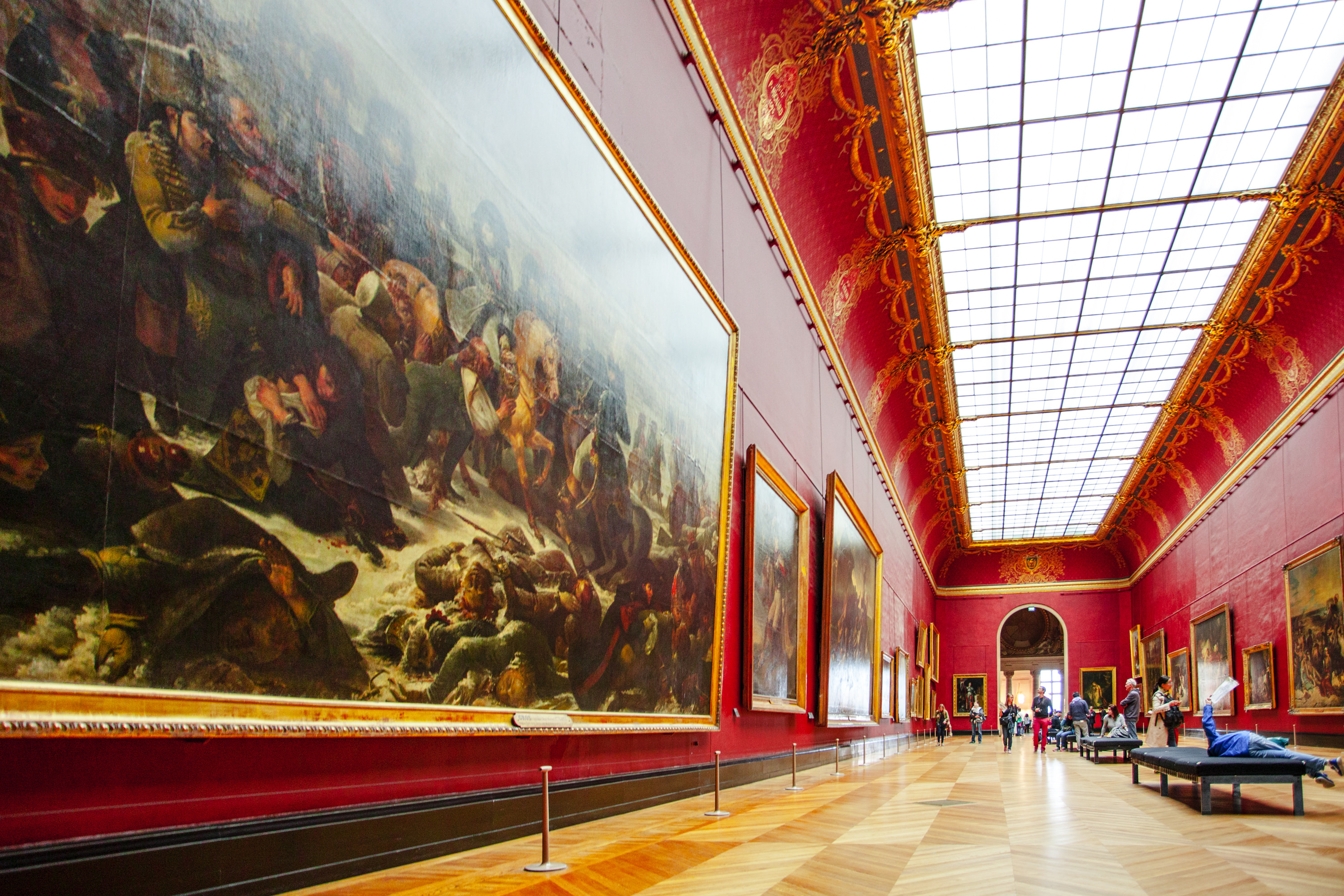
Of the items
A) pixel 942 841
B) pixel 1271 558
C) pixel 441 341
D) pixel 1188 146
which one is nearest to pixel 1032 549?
pixel 1271 558

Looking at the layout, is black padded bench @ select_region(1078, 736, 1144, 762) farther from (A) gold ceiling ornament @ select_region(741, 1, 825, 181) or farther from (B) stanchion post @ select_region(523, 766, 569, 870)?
(B) stanchion post @ select_region(523, 766, 569, 870)

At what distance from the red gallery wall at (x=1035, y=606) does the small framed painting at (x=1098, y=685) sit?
0.53ft

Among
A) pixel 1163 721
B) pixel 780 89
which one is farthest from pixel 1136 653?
pixel 780 89

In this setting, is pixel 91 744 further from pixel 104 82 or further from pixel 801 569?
pixel 801 569

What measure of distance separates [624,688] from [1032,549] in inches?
1416

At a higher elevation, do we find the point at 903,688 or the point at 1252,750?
the point at 1252,750

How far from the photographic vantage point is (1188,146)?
1363 centimetres

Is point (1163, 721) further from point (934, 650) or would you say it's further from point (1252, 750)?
point (934, 650)

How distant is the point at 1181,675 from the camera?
28.5 metres

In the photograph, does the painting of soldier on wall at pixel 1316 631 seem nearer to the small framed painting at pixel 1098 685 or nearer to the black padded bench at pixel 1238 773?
the black padded bench at pixel 1238 773

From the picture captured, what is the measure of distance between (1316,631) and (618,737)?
15.2 meters

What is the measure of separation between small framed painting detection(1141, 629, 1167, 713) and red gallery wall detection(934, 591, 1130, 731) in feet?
10.8

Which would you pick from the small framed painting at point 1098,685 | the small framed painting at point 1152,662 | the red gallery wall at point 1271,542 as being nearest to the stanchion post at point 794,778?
the red gallery wall at point 1271,542

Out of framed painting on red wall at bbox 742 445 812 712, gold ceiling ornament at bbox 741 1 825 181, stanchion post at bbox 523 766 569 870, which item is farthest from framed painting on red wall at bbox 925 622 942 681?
stanchion post at bbox 523 766 569 870
